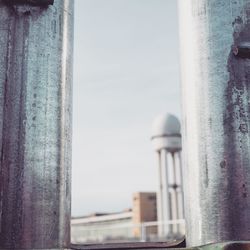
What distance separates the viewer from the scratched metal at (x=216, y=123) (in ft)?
4.01

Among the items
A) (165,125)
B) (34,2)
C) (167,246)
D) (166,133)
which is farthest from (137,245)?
(165,125)

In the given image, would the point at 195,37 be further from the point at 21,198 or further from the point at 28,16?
the point at 21,198

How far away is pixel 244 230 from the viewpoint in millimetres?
1200

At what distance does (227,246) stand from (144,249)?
0.43 m

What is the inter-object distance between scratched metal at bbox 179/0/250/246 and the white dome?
1118cm

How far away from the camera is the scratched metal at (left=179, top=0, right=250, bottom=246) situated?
4.01ft

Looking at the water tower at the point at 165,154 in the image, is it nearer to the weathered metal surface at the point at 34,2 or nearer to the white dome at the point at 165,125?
the white dome at the point at 165,125

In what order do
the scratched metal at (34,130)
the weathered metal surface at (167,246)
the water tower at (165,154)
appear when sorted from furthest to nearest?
1. the water tower at (165,154)
2. the scratched metal at (34,130)
3. the weathered metal surface at (167,246)

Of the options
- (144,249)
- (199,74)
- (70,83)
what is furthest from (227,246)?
(70,83)

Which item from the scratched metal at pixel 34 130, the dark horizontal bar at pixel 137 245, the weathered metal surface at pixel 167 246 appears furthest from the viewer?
the dark horizontal bar at pixel 137 245

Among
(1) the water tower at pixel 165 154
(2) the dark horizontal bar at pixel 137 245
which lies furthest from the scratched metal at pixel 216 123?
(1) the water tower at pixel 165 154

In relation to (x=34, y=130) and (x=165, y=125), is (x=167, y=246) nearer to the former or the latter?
(x=34, y=130)

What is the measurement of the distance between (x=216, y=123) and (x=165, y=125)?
37.4ft

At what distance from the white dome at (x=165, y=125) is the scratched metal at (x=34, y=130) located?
11315mm
